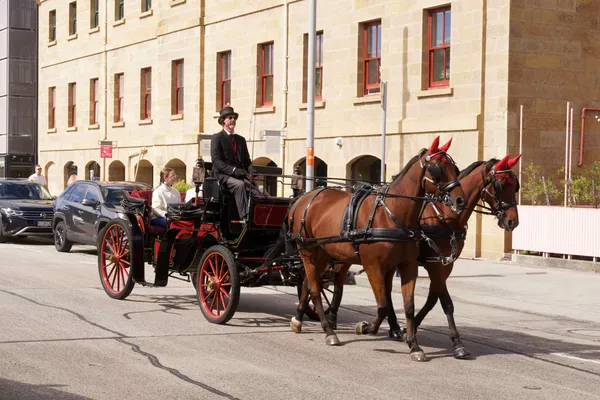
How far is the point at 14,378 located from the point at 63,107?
113 ft

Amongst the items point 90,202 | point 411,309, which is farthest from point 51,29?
point 411,309

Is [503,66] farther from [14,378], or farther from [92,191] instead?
[14,378]

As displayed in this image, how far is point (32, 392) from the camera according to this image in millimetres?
7266

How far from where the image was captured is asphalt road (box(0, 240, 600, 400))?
767cm

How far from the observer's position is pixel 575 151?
21.4m

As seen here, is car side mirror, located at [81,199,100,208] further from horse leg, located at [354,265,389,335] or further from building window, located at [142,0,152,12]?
building window, located at [142,0,152,12]

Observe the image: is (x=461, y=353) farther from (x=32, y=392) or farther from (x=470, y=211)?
(x=32, y=392)

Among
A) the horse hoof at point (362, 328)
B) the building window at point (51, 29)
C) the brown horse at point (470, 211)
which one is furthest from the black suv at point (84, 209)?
the building window at point (51, 29)

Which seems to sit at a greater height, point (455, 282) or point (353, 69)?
point (353, 69)

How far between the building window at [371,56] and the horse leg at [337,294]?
1374 centimetres

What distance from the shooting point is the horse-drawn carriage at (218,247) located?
10.9 metres

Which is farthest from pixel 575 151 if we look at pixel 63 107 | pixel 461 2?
pixel 63 107

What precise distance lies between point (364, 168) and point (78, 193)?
24.7 feet

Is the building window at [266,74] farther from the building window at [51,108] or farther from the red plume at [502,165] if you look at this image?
the red plume at [502,165]
